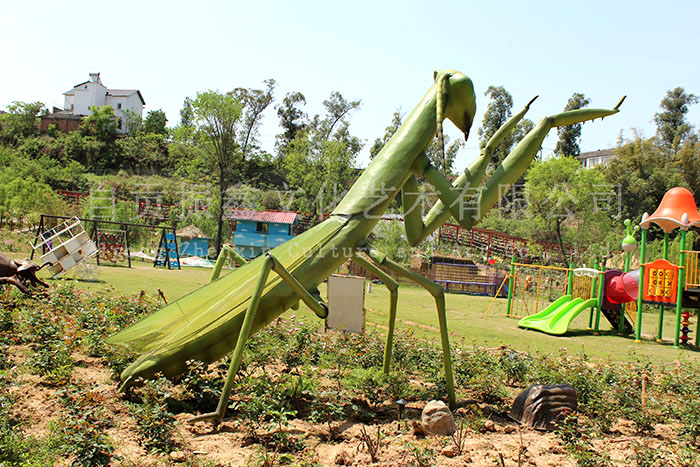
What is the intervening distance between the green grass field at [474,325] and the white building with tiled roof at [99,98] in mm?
52020

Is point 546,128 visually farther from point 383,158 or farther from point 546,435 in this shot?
point 546,435

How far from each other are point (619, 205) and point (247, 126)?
3055 cm

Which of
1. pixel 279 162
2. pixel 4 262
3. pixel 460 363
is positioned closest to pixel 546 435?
pixel 460 363

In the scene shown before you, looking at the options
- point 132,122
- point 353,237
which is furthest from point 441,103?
point 132,122

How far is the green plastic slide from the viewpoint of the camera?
12.7m

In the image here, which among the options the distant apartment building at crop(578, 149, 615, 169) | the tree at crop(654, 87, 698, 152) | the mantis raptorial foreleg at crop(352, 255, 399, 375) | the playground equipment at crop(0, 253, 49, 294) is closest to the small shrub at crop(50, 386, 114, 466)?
the mantis raptorial foreleg at crop(352, 255, 399, 375)

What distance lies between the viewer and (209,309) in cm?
428

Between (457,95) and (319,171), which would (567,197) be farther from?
(457,95)

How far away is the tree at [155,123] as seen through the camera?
5928cm

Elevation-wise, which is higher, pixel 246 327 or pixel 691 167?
pixel 691 167

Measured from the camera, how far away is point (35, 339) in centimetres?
586

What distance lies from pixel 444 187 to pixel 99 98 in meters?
69.4

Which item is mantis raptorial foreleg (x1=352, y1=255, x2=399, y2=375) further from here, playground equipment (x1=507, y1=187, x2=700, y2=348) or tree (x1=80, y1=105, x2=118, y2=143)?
tree (x1=80, y1=105, x2=118, y2=143)

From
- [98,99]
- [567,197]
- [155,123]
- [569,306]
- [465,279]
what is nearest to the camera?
[569,306]
